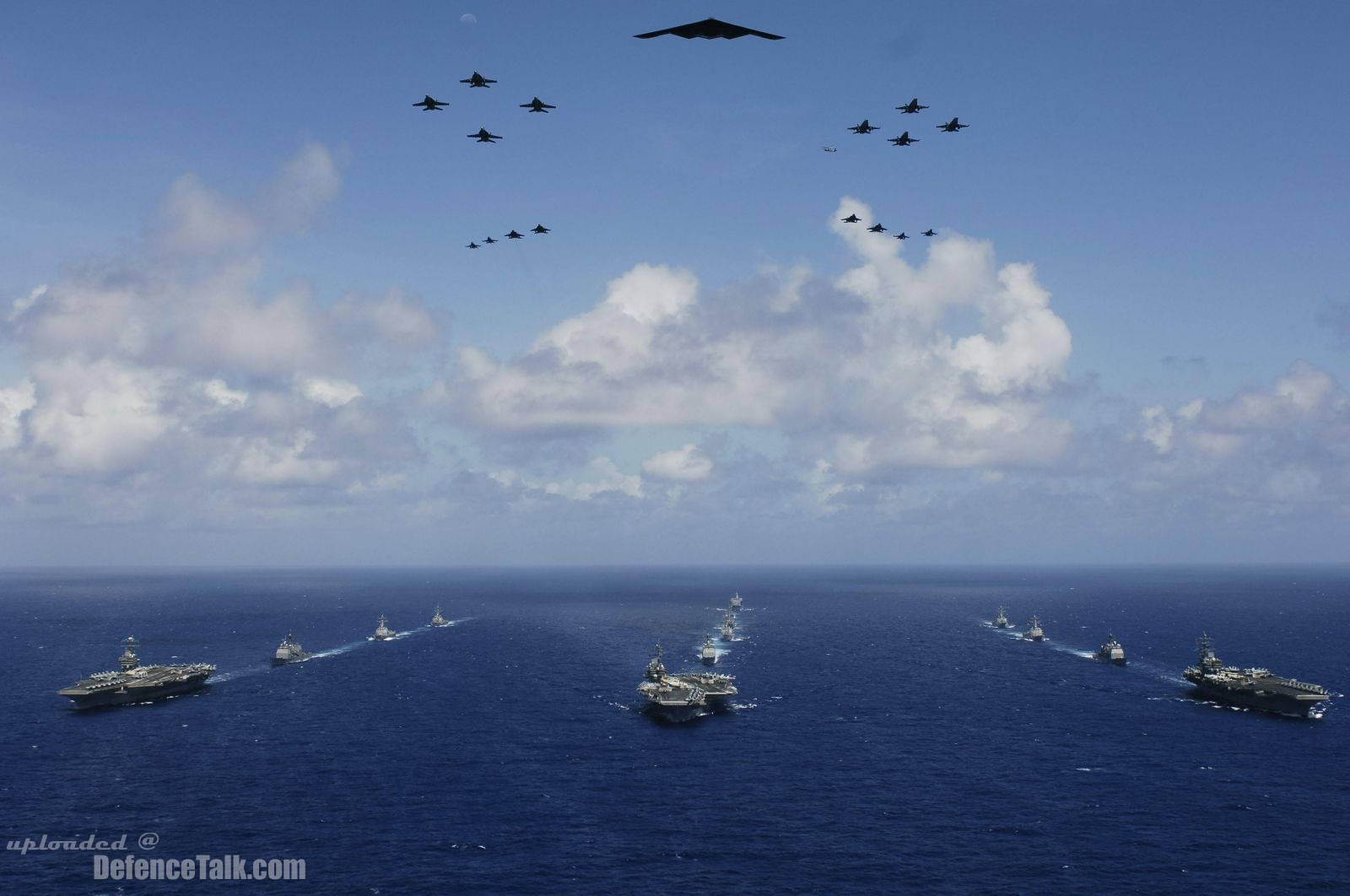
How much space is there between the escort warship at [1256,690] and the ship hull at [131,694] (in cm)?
20475

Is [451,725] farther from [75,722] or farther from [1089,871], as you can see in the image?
[1089,871]

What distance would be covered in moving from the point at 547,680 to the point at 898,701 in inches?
2910

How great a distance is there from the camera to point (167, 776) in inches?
4387

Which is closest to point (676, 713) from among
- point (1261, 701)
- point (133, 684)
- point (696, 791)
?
point (696, 791)

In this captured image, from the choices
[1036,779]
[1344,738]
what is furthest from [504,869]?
[1344,738]

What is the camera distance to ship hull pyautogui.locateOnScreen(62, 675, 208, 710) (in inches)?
6043

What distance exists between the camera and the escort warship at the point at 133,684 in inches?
6068

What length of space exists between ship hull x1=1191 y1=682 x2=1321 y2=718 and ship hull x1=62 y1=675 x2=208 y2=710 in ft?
670

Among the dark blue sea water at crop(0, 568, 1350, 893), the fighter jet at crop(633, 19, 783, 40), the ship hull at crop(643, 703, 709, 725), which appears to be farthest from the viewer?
the ship hull at crop(643, 703, 709, 725)

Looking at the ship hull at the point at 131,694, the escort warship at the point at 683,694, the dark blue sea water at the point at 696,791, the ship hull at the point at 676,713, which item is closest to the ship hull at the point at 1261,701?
the dark blue sea water at the point at 696,791

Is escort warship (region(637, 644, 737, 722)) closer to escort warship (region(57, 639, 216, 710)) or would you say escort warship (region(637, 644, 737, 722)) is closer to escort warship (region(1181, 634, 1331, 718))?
escort warship (region(57, 639, 216, 710))

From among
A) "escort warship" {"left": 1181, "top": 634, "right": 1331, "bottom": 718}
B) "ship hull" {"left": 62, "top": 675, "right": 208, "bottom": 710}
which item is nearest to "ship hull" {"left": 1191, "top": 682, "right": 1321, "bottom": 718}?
"escort warship" {"left": 1181, "top": 634, "right": 1331, "bottom": 718}

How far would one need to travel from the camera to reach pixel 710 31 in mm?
15312

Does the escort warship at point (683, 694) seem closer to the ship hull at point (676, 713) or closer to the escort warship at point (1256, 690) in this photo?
the ship hull at point (676, 713)
